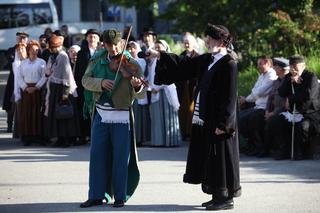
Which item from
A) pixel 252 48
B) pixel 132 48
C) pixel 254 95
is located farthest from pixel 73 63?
pixel 252 48

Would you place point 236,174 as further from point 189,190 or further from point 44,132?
point 44,132

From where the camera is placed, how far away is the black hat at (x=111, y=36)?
8984mm

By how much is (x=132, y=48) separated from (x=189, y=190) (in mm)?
4688

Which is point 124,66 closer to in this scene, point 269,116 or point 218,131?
point 218,131

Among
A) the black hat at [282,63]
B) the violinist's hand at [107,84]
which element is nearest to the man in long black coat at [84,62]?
the black hat at [282,63]

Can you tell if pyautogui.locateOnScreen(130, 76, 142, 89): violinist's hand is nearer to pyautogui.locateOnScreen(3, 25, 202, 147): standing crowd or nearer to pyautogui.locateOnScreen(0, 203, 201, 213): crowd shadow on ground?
pyautogui.locateOnScreen(0, 203, 201, 213): crowd shadow on ground

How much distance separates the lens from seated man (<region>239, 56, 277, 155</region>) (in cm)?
1291

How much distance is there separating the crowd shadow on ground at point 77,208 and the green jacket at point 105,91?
1048mm

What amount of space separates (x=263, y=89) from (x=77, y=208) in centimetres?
489

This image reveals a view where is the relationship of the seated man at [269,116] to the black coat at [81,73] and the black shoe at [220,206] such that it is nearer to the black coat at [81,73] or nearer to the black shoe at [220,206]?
the black coat at [81,73]

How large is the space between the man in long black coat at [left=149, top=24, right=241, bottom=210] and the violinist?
699 mm

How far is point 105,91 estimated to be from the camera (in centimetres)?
906

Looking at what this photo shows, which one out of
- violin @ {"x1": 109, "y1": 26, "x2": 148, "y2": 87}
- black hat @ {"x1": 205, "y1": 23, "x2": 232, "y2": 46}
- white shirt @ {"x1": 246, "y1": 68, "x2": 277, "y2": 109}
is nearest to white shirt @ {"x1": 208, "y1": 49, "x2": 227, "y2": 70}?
black hat @ {"x1": 205, "y1": 23, "x2": 232, "y2": 46}

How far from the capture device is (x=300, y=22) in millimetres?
19078
